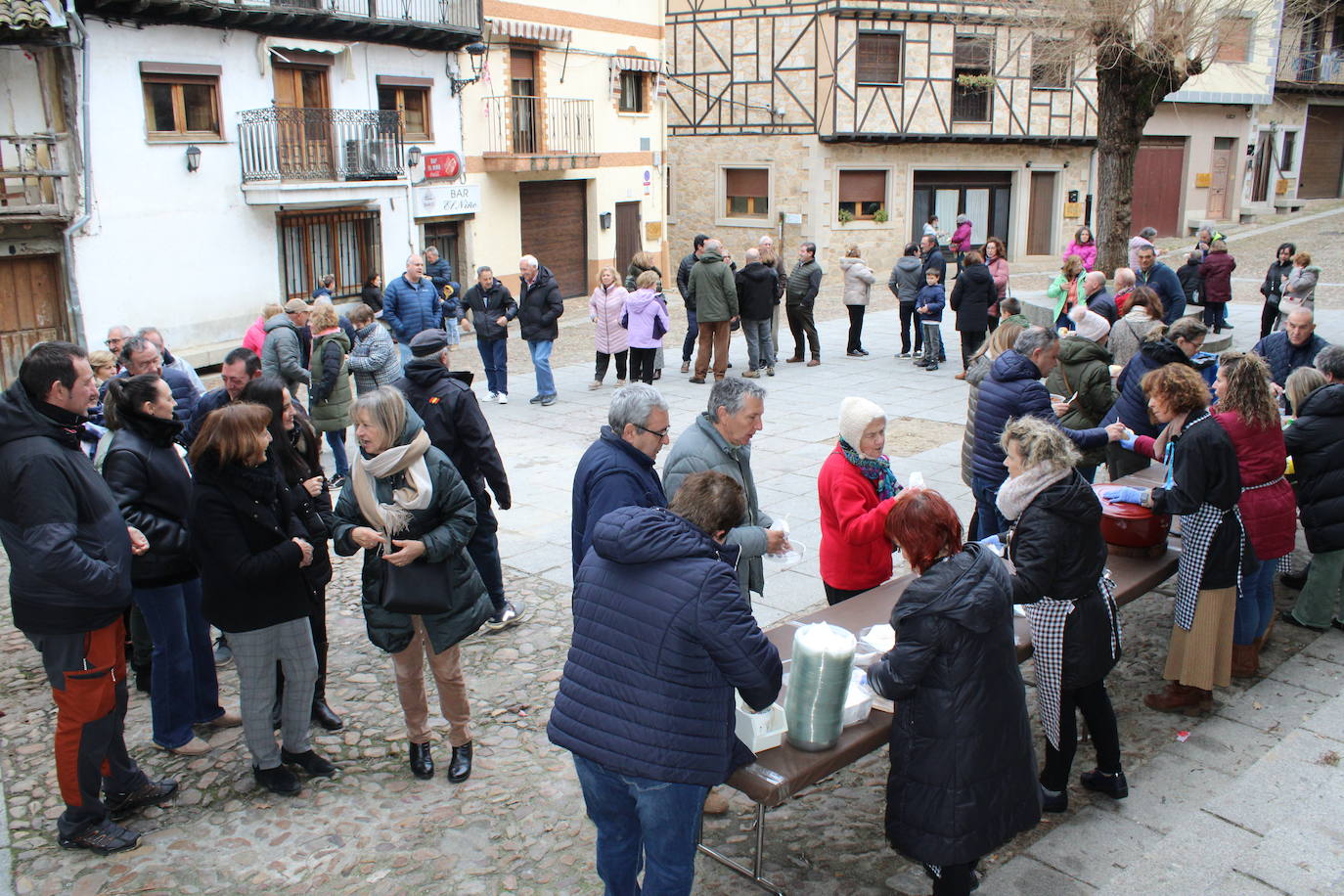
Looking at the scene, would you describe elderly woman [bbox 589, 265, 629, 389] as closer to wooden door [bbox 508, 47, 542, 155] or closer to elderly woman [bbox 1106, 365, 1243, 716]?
elderly woman [bbox 1106, 365, 1243, 716]

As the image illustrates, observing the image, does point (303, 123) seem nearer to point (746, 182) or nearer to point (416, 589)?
point (746, 182)

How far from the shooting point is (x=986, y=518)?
248 inches

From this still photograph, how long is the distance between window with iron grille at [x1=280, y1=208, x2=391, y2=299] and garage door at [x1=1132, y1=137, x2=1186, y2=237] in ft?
68.9

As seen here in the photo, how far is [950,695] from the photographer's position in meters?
3.17

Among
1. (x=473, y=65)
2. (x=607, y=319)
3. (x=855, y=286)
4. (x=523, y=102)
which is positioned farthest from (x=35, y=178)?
(x=855, y=286)

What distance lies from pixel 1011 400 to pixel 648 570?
3386 mm

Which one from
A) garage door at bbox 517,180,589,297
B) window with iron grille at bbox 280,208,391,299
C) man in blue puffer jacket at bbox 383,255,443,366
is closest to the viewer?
man in blue puffer jacket at bbox 383,255,443,366

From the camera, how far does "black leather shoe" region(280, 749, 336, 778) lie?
14.9 feet

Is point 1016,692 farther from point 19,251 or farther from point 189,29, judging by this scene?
point 189,29

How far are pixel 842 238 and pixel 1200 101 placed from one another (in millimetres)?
11331

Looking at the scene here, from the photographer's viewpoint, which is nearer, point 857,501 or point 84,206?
point 857,501

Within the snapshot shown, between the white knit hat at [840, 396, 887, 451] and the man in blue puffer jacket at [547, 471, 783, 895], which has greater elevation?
the white knit hat at [840, 396, 887, 451]

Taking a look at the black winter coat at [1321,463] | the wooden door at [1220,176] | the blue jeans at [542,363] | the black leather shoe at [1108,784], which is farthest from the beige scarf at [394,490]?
the wooden door at [1220,176]

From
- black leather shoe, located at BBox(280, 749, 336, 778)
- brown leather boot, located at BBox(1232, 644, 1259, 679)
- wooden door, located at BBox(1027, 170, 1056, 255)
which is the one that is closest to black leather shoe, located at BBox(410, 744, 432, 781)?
black leather shoe, located at BBox(280, 749, 336, 778)
